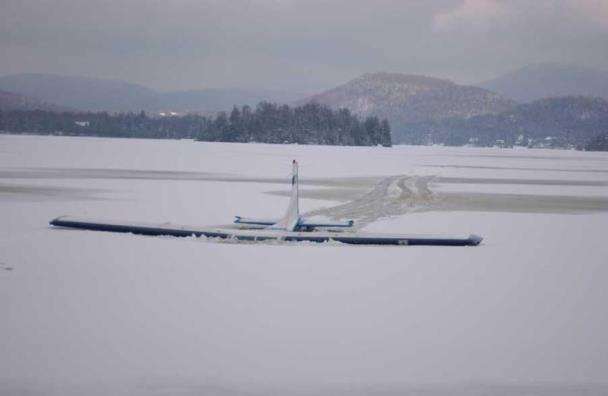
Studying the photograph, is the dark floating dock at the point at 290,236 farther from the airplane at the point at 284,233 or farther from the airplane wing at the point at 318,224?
the airplane wing at the point at 318,224

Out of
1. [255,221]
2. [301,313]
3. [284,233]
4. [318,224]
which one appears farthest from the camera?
Answer: [255,221]

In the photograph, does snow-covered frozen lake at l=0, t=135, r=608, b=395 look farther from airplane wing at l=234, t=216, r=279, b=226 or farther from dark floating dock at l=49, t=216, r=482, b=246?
airplane wing at l=234, t=216, r=279, b=226

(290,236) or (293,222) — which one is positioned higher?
(293,222)

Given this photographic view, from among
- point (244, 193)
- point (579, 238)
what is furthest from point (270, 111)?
point (579, 238)

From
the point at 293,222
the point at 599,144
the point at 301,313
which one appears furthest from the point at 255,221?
the point at 599,144

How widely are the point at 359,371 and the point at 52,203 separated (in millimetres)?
13600

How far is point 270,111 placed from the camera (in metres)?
148

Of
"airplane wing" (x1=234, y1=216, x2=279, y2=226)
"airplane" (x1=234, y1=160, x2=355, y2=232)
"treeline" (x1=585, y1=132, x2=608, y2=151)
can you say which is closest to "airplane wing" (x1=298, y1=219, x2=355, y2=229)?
"airplane" (x1=234, y1=160, x2=355, y2=232)

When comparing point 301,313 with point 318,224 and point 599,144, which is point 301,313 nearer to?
point 318,224

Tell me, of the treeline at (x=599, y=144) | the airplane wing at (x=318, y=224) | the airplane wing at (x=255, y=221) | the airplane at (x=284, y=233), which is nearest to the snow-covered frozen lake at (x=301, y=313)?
the airplane at (x=284, y=233)

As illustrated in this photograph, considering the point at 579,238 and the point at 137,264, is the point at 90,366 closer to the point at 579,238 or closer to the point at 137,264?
the point at 137,264

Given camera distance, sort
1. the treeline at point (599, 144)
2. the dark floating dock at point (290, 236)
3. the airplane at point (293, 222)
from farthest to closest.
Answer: the treeline at point (599, 144) < the airplane at point (293, 222) < the dark floating dock at point (290, 236)

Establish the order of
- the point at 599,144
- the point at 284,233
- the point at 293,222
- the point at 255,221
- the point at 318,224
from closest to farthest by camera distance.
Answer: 1. the point at 284,233
2. the point at 293,222
3. the point at 318,224
4. the point at 255,221
5. the point at 599,144

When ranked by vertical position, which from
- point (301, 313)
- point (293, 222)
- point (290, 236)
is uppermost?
point (293, 222)
